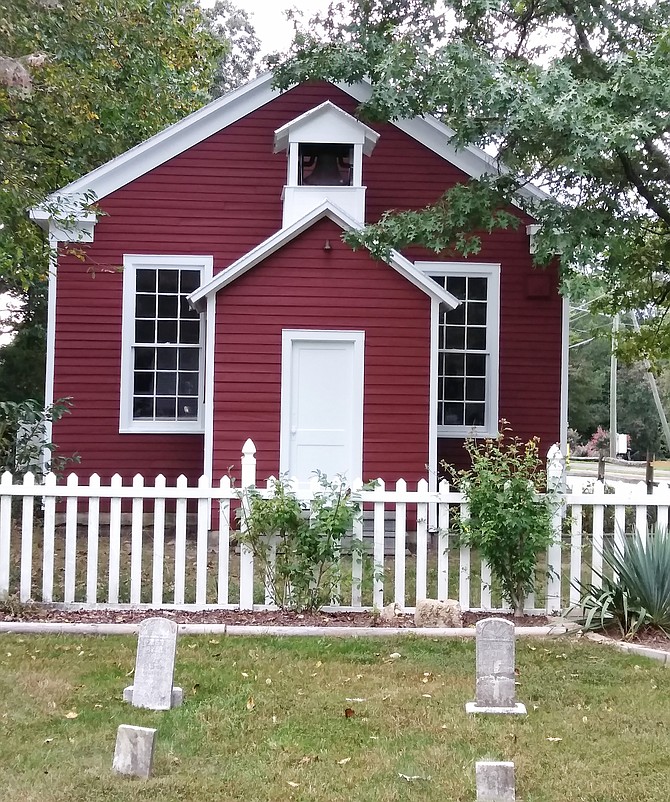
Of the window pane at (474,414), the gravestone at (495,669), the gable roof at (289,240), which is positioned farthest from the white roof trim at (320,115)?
the gravestone at (495,669)

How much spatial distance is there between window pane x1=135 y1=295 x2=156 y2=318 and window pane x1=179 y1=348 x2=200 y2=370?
2.26ft

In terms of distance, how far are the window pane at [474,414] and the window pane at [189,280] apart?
172 inches

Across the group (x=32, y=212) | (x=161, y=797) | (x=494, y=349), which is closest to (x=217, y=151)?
(x=32, y=212)

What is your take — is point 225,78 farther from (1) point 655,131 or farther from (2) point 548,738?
(2) point 548,738

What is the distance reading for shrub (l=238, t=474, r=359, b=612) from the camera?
6.21m

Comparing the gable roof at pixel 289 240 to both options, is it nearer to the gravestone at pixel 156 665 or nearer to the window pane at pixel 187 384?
the window pane at pixel 187 384

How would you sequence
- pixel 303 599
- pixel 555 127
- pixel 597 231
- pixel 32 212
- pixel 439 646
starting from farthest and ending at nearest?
pixel 32 212 < pixel 597 231 < pixel 555 127 < pixel 303 599 < pixel 439 646

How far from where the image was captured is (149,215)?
482 inches

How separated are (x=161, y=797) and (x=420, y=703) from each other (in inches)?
66.2

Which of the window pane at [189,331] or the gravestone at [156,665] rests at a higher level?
the window pane at [189,331]

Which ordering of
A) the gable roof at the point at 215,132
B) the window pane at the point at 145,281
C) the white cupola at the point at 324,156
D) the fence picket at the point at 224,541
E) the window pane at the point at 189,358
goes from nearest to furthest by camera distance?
the fence picket at the point at 224,541 < the white cupola at the point at 324,156 < the gable roof at the point at 215,132 < the window pane at the point at 145,281 < the window pane at the point at 189,358

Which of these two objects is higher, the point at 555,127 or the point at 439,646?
the point at 555,127

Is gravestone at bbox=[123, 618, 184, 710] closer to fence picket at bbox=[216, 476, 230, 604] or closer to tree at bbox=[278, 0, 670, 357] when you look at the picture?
fence picket at bbox=[216, 476, 230, 604]

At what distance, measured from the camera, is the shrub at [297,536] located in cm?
621
